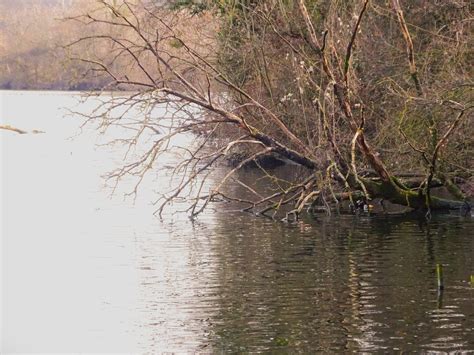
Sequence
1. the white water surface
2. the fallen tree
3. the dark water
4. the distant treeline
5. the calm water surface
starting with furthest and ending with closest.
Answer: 1. the distant treeline
2. the fallen tree
3. the white water surface
4. the calm water surface
5. the dark water

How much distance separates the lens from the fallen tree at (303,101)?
23.6 metres

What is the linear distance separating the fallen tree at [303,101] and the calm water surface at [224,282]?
97cm

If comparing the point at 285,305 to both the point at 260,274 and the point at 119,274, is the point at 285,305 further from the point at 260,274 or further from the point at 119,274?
the point at 119,274

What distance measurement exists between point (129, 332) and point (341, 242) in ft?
26.1

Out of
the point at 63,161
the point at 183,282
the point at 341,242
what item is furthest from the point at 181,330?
the point at 63,161

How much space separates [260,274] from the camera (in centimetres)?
1847

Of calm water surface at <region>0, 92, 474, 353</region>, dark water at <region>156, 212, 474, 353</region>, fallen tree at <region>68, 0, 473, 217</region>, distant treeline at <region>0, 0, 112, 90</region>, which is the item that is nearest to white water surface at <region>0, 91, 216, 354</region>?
calm water surface at <region>0, 92, 474, 353</region>

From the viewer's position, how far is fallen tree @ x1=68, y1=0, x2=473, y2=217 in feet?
77.5

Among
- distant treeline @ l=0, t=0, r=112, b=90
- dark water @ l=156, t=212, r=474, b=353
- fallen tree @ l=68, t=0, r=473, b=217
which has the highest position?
distant treeline @ l=0, t=0, r=112, b=90

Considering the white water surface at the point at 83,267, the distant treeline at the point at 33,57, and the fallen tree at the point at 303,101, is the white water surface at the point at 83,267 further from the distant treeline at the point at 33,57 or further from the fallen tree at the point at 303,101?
the distant treeline at the point at 33,57

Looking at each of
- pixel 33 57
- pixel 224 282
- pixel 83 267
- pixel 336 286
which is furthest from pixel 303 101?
pixel 33 57

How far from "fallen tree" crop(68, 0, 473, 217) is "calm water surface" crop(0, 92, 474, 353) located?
97cm

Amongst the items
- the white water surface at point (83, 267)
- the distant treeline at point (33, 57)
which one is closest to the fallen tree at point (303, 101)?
the white water surface at point (83, 267)

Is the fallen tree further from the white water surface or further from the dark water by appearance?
the white water surface
